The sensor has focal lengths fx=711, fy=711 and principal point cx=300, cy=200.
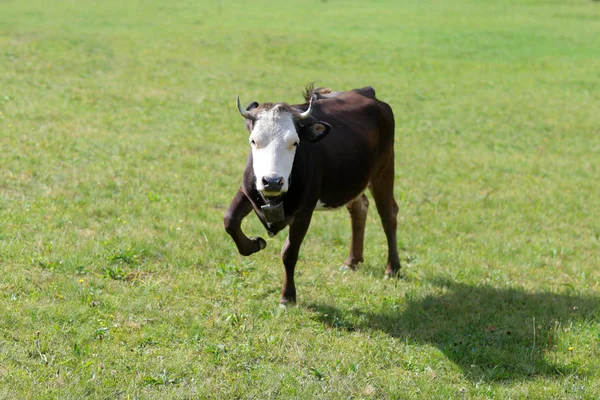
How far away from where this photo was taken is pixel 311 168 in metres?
8.63

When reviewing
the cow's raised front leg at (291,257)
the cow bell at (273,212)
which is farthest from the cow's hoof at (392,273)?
the cow bell at (273,212)

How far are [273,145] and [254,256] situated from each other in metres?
2.84

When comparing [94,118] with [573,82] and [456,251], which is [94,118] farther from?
[573,82]

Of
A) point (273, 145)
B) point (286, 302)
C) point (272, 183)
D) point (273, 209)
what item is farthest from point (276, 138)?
point (286, 302)

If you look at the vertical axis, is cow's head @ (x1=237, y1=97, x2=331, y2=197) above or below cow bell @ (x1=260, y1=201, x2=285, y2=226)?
above

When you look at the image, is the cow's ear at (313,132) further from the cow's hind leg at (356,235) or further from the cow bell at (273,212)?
the cow's hind leg at (356,235)

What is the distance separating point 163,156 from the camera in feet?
50.4

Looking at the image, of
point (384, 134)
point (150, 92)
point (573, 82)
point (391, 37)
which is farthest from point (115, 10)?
point (384, 134)

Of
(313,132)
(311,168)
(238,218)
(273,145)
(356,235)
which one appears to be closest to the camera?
(273,145)

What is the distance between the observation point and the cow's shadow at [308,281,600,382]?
748cm

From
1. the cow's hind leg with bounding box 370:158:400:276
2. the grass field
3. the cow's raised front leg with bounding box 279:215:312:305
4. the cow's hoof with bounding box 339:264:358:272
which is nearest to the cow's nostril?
the cow's raised front leg with bounding box 279:215:312:305

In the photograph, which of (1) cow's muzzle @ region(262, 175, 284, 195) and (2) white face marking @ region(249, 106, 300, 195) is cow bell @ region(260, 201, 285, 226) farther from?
(1) cow's muzzle @ region(262, 175, 284, 195)

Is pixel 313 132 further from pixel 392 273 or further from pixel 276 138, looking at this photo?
pixel 392 273

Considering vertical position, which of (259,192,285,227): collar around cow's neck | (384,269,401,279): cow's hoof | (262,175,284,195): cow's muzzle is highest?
(262,175,284,195): cow's muzzle
